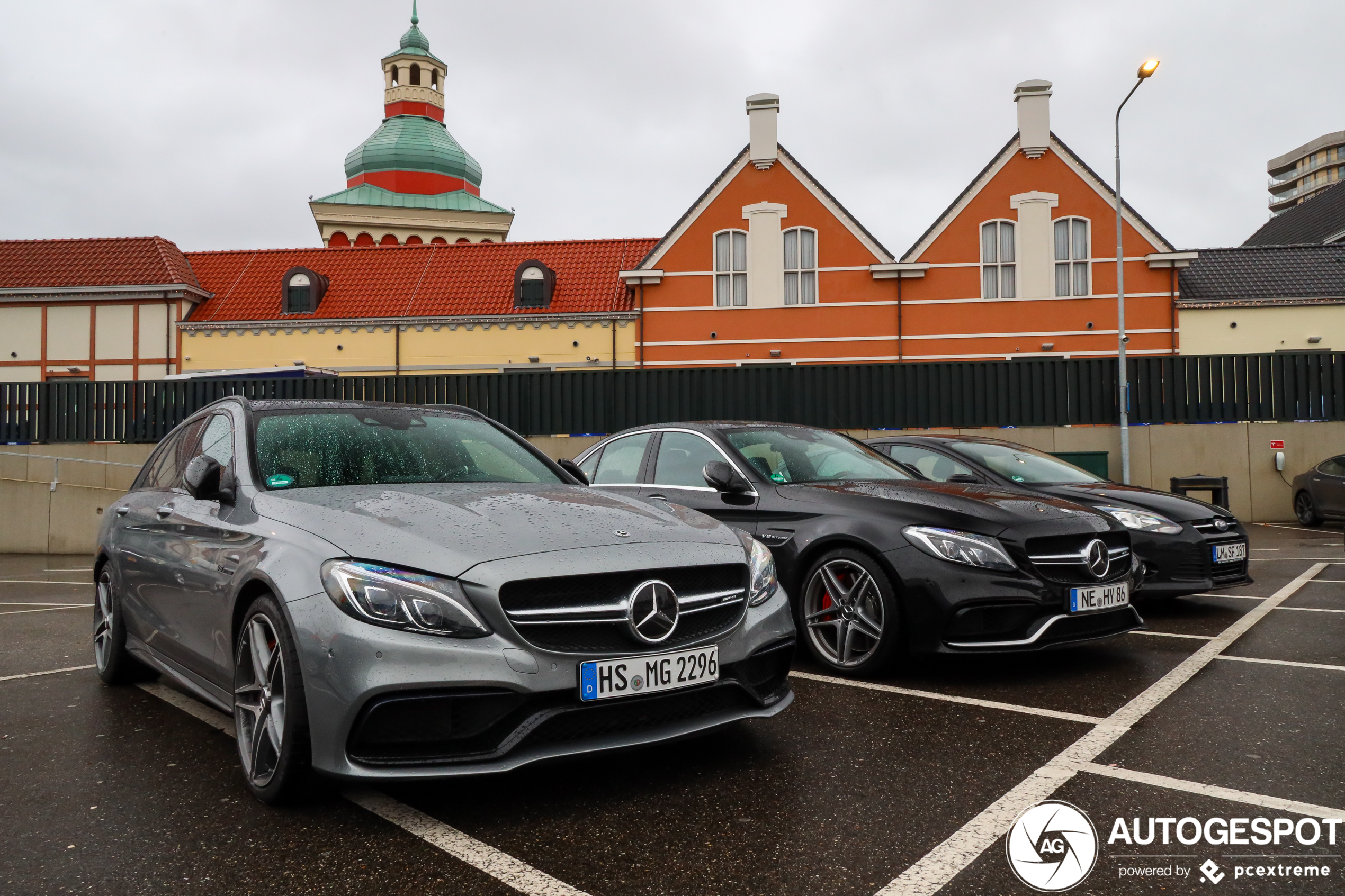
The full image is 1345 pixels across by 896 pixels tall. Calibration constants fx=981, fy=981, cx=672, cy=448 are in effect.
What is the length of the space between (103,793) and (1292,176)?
142484mm

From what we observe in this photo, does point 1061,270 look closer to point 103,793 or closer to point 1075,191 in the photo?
point 1075,191

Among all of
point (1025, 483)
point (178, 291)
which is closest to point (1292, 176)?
point (178, 291)

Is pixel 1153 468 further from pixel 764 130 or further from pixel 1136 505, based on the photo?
pixel 764 130

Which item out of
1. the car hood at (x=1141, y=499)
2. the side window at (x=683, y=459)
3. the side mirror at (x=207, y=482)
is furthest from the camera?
the car hood at (x=1141, y=499)

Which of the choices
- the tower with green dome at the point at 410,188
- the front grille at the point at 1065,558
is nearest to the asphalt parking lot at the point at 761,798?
the front grille at the point at 1065,558

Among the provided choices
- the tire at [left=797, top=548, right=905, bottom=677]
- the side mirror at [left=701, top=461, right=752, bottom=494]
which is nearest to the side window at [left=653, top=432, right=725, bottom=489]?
the side mirror at [left=701, top=461, right=752, bottom=494]

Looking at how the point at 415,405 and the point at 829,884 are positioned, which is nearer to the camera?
the point at 829,884

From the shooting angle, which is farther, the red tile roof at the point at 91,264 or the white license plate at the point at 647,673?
the red tile roof at the point at 91,264

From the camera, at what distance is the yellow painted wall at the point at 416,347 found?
29828mm

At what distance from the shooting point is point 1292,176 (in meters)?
118

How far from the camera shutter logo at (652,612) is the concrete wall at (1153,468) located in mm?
12955

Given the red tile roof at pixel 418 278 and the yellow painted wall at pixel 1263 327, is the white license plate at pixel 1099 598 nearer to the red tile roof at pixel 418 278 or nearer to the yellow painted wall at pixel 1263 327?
the red tile roof at pixel 418 278

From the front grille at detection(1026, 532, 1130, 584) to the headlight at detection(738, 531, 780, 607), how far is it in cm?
175

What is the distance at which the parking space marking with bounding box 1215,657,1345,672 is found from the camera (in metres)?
5.33
